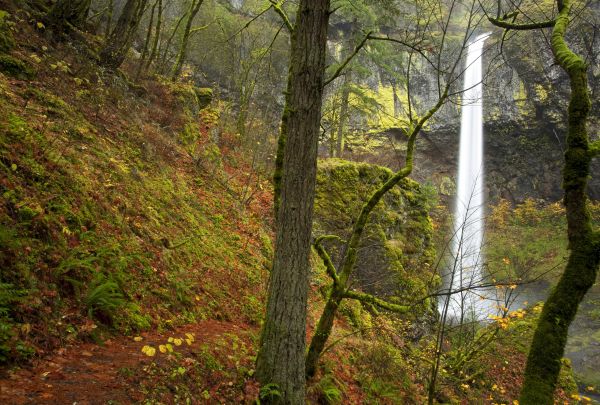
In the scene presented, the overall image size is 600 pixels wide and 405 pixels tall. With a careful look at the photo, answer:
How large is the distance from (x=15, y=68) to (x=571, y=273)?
7465 millimetres

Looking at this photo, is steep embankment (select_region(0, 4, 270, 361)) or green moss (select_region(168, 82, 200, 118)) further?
green moss (select_region(168, 82, 200, 118))

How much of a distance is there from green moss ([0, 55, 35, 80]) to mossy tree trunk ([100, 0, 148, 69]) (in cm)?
243

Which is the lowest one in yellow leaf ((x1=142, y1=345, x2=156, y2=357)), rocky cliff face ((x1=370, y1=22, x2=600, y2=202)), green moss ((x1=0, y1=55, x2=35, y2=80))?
yellow leaf ((x1=142, y1=345, x2=156, y2=357))

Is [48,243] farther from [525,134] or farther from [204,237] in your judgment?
[525,134]

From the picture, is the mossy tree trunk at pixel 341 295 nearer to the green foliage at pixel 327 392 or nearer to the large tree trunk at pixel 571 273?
the green foliage at pixel 327 392

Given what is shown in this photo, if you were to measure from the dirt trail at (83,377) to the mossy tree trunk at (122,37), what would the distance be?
22.5 ft

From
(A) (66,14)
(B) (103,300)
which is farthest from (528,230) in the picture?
(B) (103,300)

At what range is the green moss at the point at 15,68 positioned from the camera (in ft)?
18.6

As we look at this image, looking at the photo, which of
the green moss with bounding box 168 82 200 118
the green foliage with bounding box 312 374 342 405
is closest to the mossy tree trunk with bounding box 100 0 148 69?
the green moss with bounding box 168 82 200 118

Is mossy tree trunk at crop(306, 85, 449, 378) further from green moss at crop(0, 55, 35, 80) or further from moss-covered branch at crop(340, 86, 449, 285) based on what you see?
green moss at crop(0, 55, 35, 80)

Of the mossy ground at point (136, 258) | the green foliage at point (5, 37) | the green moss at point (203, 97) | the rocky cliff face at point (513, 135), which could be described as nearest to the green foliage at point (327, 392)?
the mossy ground at point (136, 258)

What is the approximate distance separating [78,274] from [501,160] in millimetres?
29554

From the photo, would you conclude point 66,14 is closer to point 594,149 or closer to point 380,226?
point 380,226

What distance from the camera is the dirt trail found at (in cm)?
253
